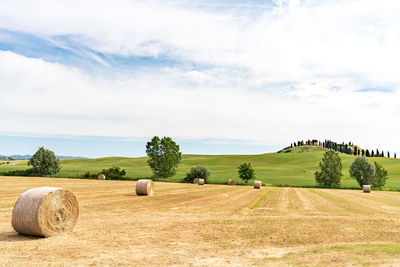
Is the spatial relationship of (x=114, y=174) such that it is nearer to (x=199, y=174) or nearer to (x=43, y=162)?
(x=43, y=162)

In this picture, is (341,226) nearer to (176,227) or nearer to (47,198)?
(176,227)

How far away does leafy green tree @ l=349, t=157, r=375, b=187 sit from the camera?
80875mm

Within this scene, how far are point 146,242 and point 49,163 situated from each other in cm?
7311

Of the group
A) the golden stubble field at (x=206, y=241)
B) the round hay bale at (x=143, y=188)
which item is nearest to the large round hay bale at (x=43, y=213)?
the golden stubble field at (x=206, y=241)

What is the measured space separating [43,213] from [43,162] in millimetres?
70768

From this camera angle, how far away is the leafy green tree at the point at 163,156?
314ft

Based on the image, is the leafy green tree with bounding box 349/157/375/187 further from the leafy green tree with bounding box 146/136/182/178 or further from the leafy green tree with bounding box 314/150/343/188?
the leafy green tree with bounding box 146/136/182/178

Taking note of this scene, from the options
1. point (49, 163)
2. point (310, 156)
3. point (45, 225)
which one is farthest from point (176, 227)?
point (310, 156)

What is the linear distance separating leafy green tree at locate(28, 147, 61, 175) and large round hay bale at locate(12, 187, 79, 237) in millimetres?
68925

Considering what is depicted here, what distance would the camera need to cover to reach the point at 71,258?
37.6 ft

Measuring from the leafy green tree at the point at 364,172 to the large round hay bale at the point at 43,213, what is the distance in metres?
79.6

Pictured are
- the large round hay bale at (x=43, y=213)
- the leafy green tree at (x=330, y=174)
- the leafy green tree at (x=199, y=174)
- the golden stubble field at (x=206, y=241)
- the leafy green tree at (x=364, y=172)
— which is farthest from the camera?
the leafy green tree at (x=330, y=174)

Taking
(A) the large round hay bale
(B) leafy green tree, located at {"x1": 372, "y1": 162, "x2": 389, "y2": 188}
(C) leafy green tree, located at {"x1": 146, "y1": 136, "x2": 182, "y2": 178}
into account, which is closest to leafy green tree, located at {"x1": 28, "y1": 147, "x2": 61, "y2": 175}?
(C) leafy green tree, located at {"x1": 146, "y1": 136, "x2": 182, "y2": 178}

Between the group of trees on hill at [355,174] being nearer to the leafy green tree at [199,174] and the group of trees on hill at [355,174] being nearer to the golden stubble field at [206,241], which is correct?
the leafy green tree at [199,174]
